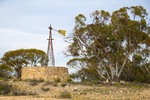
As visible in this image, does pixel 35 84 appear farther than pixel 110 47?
No

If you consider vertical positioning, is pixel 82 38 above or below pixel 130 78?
above

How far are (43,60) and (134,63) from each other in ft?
36.5

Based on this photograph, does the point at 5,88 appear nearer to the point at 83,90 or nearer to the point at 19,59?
the point at 83,90

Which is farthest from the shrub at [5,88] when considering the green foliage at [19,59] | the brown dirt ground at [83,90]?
the green foliage at [19,59]

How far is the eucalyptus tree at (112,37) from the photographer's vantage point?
2752 centimetres

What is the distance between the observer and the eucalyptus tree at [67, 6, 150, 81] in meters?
27.5

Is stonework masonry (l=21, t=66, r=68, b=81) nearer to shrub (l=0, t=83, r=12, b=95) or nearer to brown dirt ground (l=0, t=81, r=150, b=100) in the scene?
brown dirt ground (l=0, t=81, r=150, b=100)

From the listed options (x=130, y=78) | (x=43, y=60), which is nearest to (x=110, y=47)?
(x=130, y=78)

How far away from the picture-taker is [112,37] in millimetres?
28594

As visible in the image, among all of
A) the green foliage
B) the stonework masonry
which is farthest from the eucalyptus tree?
the green foliage

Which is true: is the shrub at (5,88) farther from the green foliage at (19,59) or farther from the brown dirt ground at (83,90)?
the green foliage at (19,59)

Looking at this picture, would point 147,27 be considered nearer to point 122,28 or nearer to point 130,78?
point 122,28

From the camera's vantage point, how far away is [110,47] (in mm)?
30234

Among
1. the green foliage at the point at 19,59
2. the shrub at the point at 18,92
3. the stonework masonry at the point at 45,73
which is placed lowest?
the shrub at the point at 18,92
